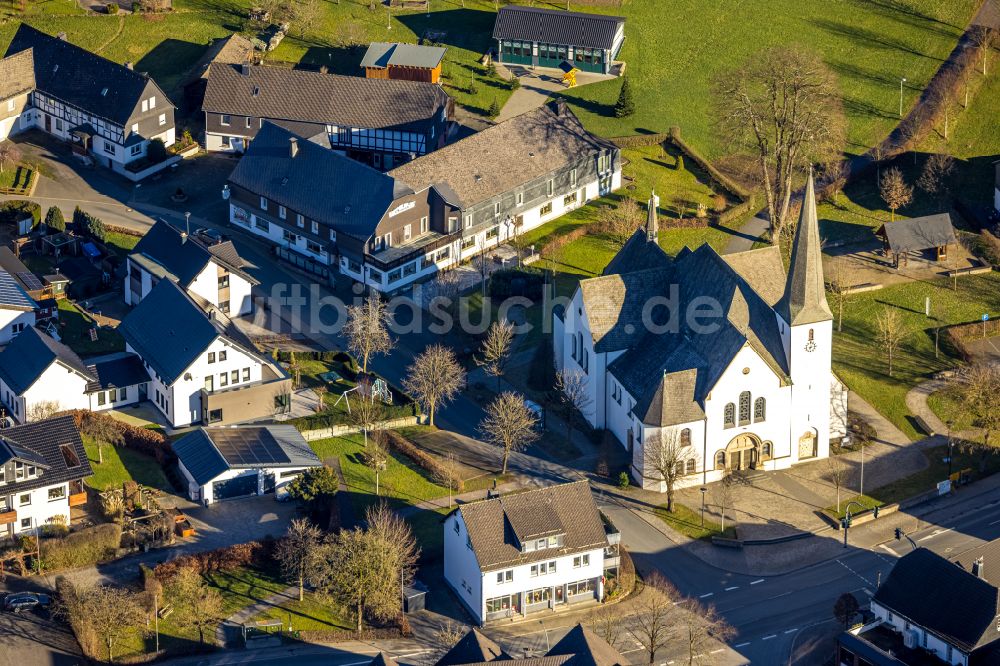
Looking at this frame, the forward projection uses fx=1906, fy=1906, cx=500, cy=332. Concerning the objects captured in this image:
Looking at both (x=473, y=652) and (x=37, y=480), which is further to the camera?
(x=37, y=480)

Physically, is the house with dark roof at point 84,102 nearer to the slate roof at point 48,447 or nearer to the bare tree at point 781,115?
the slate roof at point 48,447

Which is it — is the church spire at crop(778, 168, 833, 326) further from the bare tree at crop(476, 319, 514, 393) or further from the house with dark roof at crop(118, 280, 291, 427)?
the house with dark roof at crop(118, 280, 291, 427)

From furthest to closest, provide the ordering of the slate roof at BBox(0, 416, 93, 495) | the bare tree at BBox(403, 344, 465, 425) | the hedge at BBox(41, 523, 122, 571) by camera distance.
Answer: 1. the bare tree at BBox(403, 344, 465, 425)
2. the slate roof at BBox(0, 416, 93, 495)
3. the hedge at BBox(41, 523, 122, 571)

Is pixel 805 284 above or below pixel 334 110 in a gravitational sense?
below

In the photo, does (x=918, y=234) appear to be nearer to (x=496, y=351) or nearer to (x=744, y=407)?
(x=744, y=407)

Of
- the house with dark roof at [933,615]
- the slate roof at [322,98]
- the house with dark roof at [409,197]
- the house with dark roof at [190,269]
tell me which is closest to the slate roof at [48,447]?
the house with dark roof at [190,269]

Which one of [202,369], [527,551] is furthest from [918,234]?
[202,369]

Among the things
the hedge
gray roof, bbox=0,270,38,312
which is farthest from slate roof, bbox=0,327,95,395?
the hedge

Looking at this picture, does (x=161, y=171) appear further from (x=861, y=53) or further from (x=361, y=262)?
(x=861, y=53)
